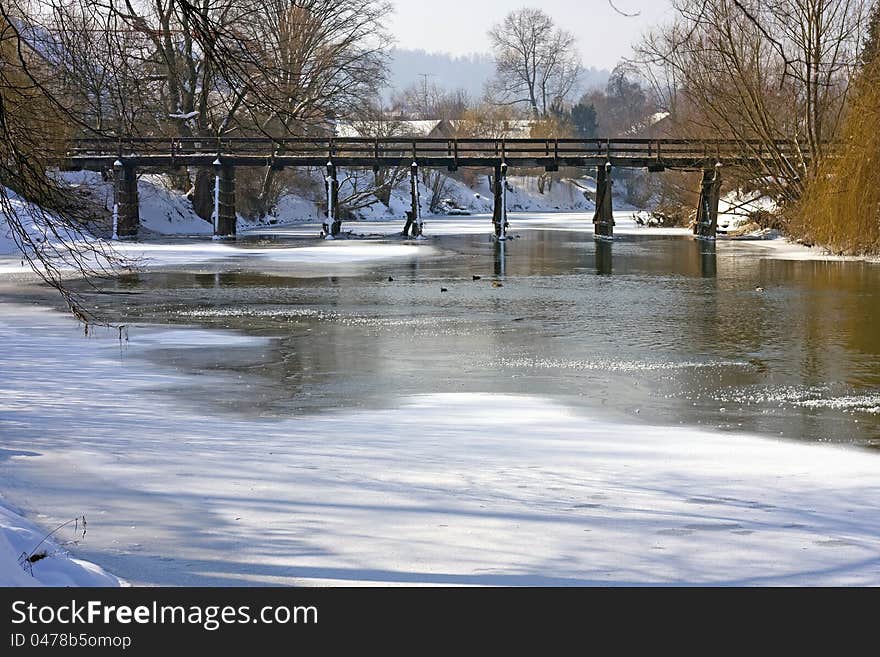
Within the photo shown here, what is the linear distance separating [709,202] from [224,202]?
1953 cm

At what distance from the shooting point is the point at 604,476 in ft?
28.2

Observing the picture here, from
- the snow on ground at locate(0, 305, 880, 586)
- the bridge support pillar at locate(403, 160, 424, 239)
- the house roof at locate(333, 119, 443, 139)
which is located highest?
the house roof at locate(333, 119, 443, 139)

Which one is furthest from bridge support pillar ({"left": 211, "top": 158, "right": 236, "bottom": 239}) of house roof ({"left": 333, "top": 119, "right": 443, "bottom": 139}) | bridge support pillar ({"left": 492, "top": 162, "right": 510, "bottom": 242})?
house roof ({"left": 333, "top": 119, "right": 443, "bottom": 139})

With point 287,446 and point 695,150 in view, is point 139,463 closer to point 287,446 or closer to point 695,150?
point 287,446

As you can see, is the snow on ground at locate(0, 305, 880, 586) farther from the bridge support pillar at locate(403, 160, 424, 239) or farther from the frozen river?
the bridge support pillar at locate(403, 160, 424, 239)

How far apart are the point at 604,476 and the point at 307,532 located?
2542 millimetres

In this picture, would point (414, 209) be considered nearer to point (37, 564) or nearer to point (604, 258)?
point (604, 258)

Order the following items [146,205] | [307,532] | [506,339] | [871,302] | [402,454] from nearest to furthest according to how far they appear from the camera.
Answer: [307,532], [402,454], [506,339], [871,302], [146,205]

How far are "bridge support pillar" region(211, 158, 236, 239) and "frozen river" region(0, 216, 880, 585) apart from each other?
81.2 feet

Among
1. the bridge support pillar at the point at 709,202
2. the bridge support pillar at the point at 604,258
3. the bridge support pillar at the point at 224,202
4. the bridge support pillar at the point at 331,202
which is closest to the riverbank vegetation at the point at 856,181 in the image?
the bridge support pillar at the point at 604,258

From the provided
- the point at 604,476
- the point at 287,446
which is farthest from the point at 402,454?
the point at 604,476

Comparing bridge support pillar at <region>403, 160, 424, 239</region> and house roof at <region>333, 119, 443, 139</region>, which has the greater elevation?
house roof at <region>333, 119, 443, 139</region>

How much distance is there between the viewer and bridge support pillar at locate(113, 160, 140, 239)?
4669 cm
